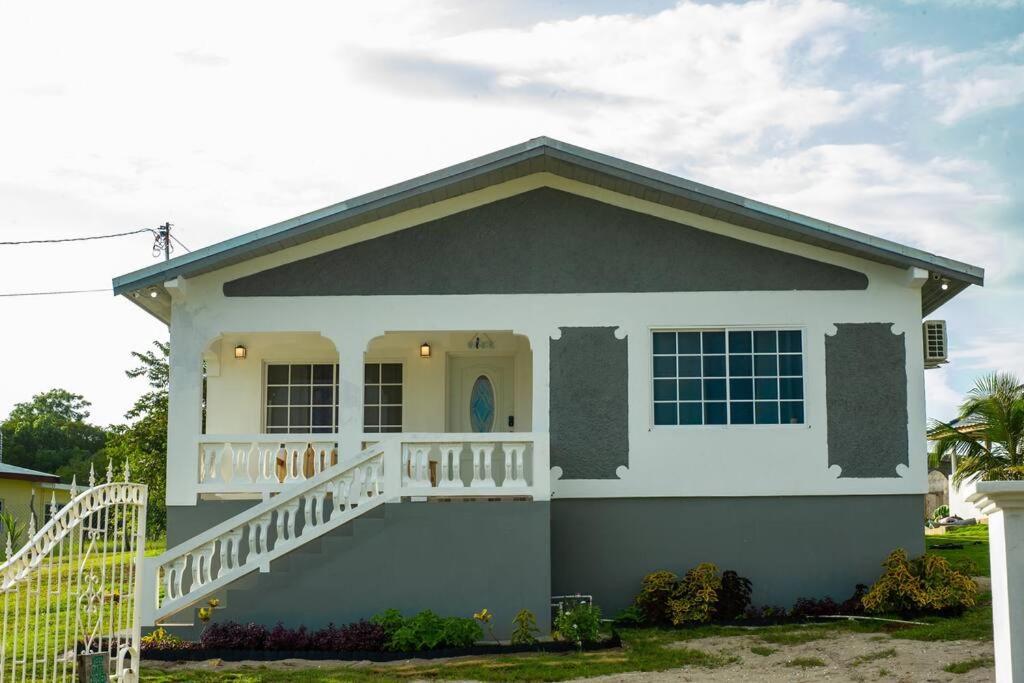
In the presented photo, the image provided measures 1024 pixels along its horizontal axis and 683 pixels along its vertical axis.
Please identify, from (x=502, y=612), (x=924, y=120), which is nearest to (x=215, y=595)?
(x=502, y=612)

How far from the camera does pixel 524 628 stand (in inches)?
529

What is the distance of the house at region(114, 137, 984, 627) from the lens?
1540 centimetres

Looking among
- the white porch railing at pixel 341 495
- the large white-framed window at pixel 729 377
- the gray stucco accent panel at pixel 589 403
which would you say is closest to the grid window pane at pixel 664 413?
the large white-framed window at pixel 729 377

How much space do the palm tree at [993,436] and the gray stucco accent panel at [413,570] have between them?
28.9 feet

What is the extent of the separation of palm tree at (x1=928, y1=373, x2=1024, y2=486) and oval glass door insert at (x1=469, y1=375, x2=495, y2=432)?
802cm

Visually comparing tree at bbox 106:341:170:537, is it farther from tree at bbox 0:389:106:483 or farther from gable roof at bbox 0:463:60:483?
tree at bbox 0:389:106:483

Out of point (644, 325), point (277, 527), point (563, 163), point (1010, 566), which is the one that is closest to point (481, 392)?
point (644, 325)

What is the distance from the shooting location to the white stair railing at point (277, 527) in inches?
536

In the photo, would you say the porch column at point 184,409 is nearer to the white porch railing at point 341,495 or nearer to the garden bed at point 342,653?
the white porch railing at point 341,495

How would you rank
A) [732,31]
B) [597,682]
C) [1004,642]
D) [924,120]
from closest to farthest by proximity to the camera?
1. [1004,642]
2. [597,682]
3. [732,31]
4. [924,120]

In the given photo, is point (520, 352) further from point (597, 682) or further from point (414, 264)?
point (597, 682)

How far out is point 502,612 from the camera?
14023 mm

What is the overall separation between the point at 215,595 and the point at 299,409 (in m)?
4.64

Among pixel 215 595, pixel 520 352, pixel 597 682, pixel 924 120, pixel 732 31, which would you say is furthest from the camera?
pixel 520 352
